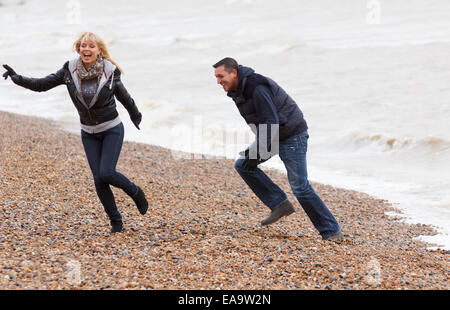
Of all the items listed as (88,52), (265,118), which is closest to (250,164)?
(265,118)

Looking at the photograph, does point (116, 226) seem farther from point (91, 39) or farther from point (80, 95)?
point (91, 39)

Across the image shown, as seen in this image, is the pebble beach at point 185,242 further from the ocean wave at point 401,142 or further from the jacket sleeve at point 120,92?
the ocean wave at point 401,142

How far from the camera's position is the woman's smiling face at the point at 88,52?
5418 mm

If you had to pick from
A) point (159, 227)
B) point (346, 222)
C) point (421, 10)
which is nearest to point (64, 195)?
point (159, 227)

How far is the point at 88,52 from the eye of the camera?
17.8 feet

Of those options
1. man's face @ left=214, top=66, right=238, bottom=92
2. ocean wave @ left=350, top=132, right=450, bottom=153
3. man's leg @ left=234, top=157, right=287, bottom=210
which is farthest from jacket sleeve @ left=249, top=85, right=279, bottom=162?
ocean wave @ left=350, top=132, right=450, bottom=153

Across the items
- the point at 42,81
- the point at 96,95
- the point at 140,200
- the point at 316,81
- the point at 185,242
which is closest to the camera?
the point at 96,95

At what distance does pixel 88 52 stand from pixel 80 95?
395mm

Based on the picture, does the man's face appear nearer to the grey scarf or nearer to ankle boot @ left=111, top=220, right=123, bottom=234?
the grey scarf

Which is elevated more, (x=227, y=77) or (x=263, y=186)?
(x=227, y=77)

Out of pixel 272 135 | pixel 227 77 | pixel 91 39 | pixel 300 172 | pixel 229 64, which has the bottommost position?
pixel 300 172

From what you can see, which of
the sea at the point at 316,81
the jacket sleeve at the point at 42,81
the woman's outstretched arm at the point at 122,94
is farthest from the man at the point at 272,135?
the sea at the point at 316,81

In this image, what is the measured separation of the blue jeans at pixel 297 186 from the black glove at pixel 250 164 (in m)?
0.06

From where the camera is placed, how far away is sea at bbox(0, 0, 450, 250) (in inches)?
603
